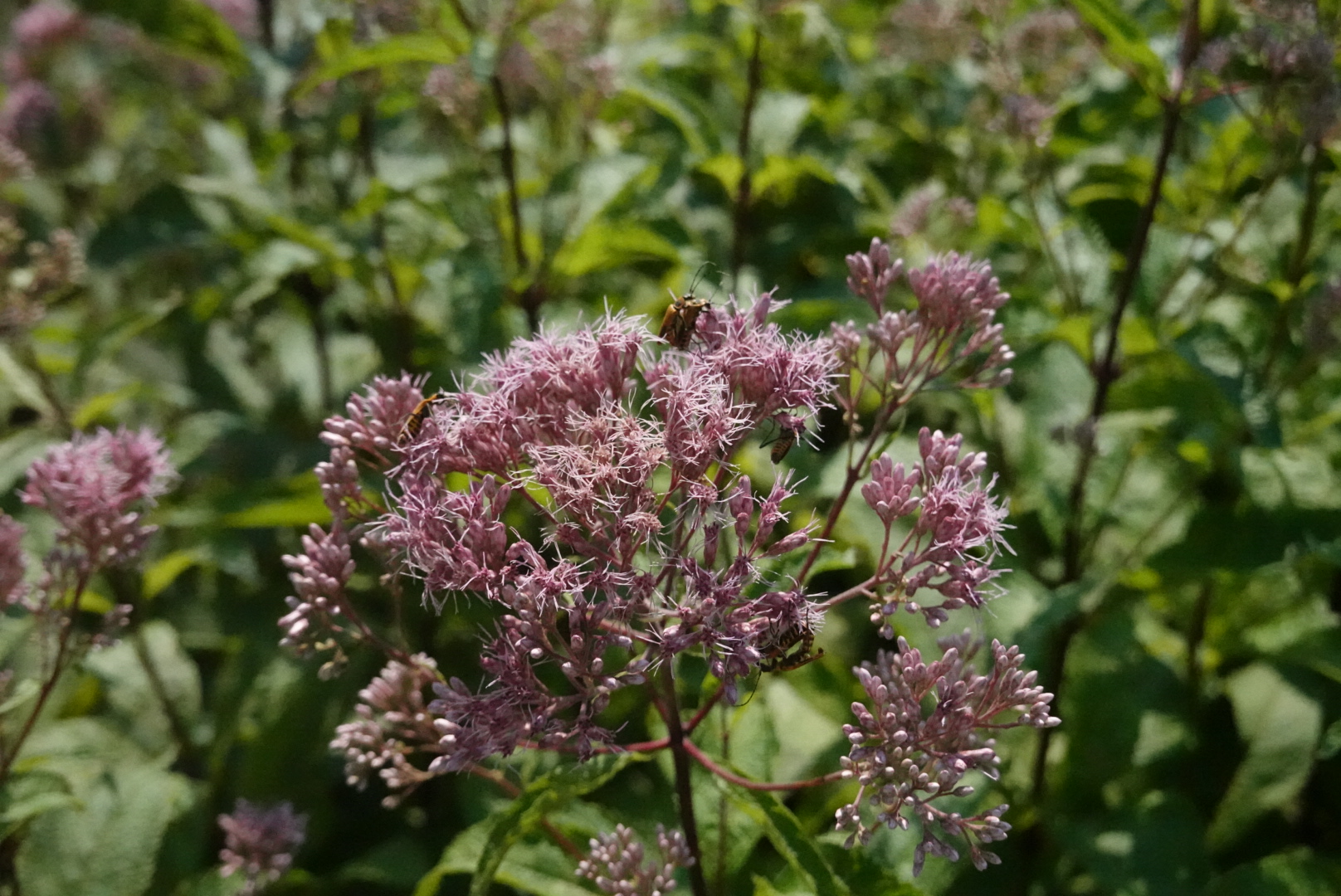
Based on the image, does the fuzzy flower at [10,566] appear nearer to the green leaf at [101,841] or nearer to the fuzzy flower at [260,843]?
the green leaf at [101,841]

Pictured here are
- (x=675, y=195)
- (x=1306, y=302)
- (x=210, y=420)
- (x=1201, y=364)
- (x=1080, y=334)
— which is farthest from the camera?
(x=675, y=195)

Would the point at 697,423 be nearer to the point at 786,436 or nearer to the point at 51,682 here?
the point at 786,436

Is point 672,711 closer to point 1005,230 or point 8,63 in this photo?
point 1005,230

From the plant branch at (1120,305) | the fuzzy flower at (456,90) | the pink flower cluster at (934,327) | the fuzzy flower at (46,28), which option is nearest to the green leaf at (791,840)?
the pink flower cluster at (934,327)

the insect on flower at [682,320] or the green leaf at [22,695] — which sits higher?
the insect on flower at [682,320]

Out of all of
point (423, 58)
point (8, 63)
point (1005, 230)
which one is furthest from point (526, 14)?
point (8, 63)

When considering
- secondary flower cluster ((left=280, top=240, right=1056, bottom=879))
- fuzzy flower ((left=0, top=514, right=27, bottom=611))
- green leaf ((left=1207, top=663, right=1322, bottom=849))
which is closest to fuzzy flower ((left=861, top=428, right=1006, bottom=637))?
secondary flower cluster ((left=280, top=240, right=1056, bottom=879))
